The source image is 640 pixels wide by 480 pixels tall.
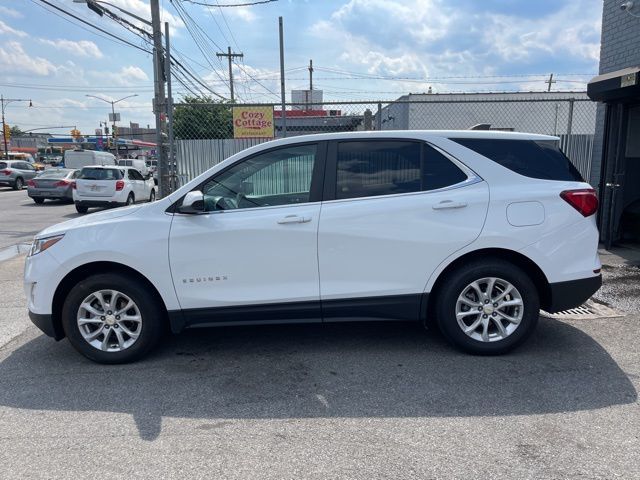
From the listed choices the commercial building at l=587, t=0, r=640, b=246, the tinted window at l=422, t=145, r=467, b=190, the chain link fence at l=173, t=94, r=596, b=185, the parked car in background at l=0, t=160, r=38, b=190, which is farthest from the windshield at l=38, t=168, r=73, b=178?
the tinted window at l=422, t=145, r=467, b=190

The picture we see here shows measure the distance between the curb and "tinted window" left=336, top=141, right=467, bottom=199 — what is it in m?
7.22

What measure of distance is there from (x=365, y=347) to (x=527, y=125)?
1827 cm

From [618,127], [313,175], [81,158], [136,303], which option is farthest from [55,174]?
[618,127]

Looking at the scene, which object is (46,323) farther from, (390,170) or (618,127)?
(618,127)

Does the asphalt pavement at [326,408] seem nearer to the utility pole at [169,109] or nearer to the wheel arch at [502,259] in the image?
the wheel arch at [502,259]

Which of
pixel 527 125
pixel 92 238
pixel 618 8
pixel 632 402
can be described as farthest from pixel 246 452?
pixel 527 125

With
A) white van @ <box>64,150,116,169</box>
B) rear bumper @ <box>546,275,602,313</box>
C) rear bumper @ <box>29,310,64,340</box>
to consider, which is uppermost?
white van @ <box>64,150,116,169</box>

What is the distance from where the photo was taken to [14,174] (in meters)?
29.3

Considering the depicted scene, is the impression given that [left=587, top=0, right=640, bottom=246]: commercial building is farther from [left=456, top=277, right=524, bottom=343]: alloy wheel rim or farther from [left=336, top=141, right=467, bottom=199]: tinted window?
[left=456, top=277, right=524, bottom=343]: alloy wheel rim

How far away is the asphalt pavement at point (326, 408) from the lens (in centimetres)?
290

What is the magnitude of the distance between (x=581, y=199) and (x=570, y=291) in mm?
753

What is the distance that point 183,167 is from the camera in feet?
31.8

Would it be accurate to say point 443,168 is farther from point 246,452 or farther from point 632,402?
point 246,452

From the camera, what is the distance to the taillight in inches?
163
